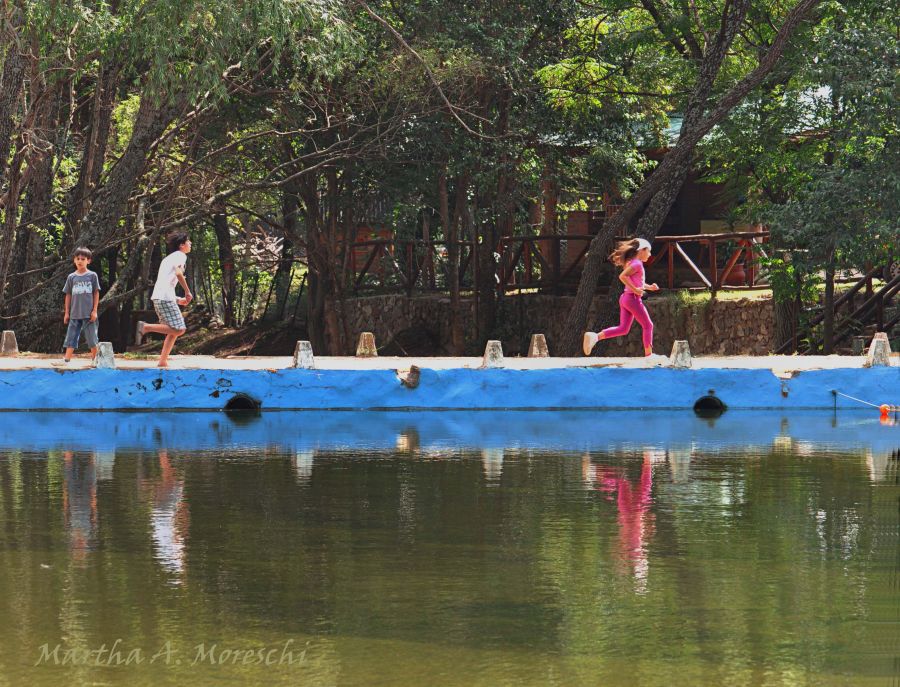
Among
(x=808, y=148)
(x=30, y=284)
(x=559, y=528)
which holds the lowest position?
(x=559, y=528)

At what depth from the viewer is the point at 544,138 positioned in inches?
1027

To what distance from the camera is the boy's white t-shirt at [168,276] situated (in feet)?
53.2

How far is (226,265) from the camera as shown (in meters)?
36.4

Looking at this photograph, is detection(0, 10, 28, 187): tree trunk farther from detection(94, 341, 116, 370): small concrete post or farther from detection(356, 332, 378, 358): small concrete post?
detection(356, 332, 378, 358): small concrete post

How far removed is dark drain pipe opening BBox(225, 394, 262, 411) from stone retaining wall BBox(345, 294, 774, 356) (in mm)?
10875

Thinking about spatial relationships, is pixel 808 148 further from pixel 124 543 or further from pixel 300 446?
pixel 124 543

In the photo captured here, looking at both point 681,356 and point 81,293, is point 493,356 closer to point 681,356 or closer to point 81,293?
point 681,356

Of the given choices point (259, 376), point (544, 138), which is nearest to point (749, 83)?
point (544, 138)

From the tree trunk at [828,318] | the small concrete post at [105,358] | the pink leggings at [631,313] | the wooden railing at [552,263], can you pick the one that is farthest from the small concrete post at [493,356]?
the wooden railing at [552,263]

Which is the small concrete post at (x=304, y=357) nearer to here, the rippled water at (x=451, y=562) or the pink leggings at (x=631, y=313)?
the pink leggings at (x=631, y=313)

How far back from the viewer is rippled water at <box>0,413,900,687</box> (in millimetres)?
5508

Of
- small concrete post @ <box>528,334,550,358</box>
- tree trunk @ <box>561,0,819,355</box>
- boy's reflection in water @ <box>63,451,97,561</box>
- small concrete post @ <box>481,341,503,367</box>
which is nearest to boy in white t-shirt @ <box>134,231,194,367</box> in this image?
small concrete post @ <box>481,341,503,367</box>

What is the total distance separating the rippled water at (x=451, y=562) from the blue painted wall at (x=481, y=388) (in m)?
3.47

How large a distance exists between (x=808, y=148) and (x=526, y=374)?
32.8 ft
